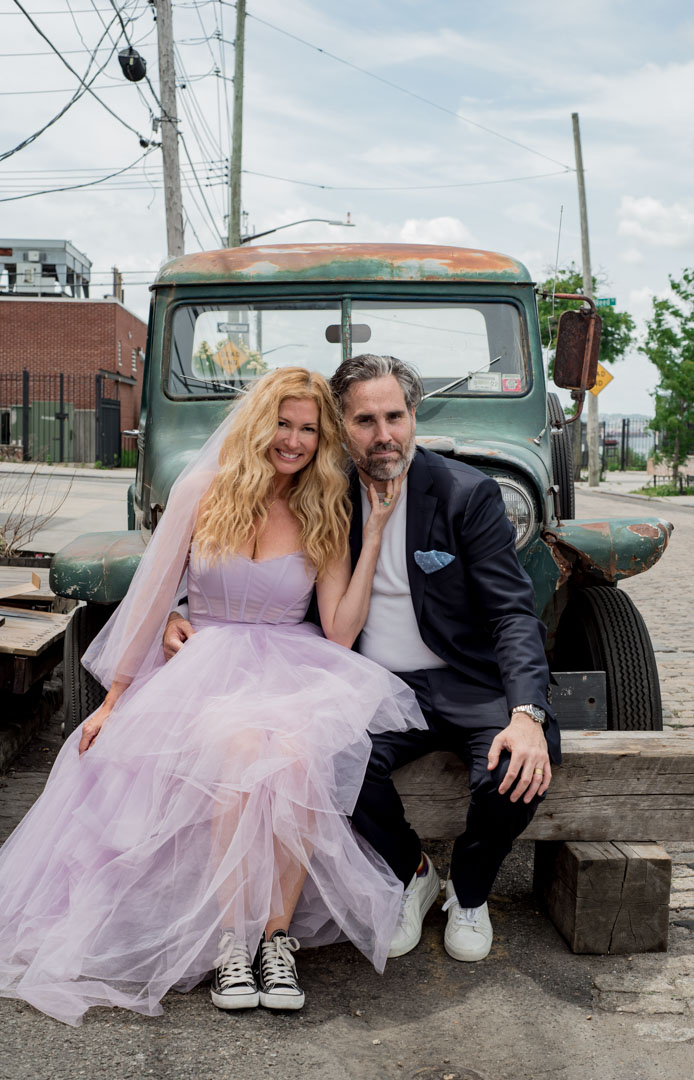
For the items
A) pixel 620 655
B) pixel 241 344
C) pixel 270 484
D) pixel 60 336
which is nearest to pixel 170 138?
pixel 241 344

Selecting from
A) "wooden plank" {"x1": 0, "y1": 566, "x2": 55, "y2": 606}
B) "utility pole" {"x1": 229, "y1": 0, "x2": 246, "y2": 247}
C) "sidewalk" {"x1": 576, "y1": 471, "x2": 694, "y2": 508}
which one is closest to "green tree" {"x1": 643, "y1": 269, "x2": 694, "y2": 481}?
"sidewalk" {"x1": 576, "y1": 471, "x2": 694, "y2": 508}

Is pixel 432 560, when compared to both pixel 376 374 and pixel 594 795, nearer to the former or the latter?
pixel 376 374

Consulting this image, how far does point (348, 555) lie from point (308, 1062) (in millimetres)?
1372

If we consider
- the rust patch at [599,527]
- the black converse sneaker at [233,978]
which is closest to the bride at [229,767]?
the black converse sneaker at [233,978]

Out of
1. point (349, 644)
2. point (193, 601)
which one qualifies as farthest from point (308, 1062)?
point (193, 601)

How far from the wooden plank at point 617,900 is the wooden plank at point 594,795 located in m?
0.08

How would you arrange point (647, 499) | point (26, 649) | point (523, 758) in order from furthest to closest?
1. point (647, 499)
2. point (26, 649)
3. point (523, 758)

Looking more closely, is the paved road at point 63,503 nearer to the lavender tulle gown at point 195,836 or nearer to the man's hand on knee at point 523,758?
the lavender tulle gown at point 195,836

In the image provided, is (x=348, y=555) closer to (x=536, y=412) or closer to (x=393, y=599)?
(x=393, y=599)

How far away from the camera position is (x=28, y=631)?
16.2 feet

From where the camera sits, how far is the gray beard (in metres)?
3.07

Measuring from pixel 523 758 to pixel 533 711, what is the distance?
134 mm

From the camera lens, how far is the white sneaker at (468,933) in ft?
9.56

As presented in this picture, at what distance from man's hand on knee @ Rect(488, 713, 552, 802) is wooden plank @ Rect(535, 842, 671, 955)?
0.34 metres
